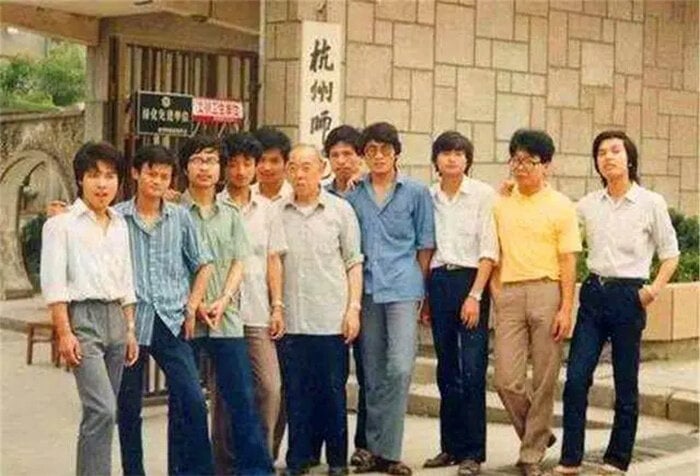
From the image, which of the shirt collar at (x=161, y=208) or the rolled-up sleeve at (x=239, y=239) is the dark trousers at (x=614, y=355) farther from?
the shirt collar at (x=161, y=208)

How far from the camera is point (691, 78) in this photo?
472 inches

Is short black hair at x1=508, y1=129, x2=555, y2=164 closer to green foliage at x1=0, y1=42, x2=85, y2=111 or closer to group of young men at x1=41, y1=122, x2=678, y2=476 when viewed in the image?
group of young men at x1=41, y1=122, x2=678, y2=476

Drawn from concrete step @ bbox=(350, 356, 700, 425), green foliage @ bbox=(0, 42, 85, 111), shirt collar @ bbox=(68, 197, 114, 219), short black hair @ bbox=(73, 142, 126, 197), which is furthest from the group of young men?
green foliage @ bbox=(0, 42, 85, 111)

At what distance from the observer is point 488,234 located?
19.0ft

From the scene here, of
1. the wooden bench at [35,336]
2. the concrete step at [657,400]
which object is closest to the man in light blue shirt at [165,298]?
the concrete step at [657,400]

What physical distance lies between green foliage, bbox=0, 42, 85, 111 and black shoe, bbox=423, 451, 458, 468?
75.5 ft

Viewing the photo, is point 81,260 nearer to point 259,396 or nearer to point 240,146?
point 240,146

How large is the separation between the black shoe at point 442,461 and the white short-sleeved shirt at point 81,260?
6.21ft

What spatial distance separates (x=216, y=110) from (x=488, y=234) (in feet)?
10.7

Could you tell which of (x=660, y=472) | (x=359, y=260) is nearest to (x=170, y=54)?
(x=359, y=260)

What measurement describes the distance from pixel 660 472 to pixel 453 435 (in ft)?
3.37

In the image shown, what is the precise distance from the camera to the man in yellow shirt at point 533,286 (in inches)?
224

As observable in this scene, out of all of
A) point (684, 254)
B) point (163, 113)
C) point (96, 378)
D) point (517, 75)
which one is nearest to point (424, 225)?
point (96, 378)

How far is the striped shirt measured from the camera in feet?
17.4
